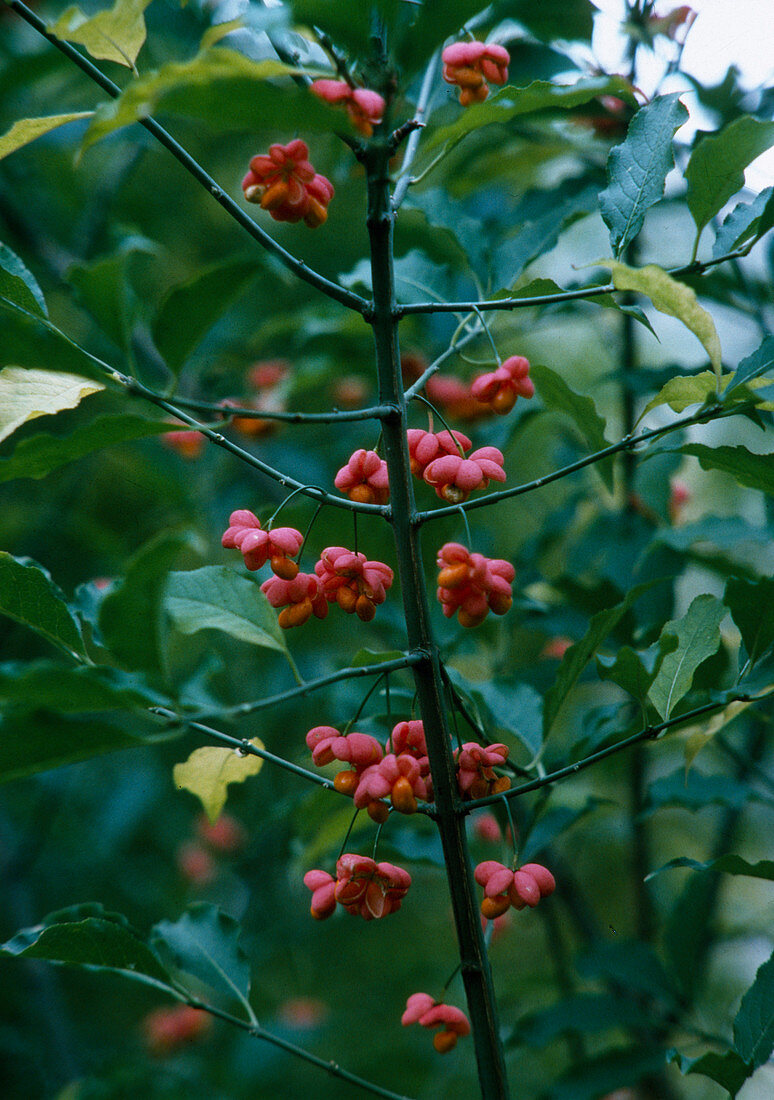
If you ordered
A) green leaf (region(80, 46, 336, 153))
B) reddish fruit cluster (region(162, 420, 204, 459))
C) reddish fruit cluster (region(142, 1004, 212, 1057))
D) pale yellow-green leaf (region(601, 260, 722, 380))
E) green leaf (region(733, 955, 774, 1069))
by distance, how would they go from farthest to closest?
reddish fruit cluster (region(142, 1004, 212, 1057)) < reddish fruit cluster (region(162, 420, 204, 459)) < green leaf (region(733, 955, 774, 1069)) < pale yellow-green leaf (region(601, 260, 722, 380)) < green leaf (region(80, 46, 336, 153))

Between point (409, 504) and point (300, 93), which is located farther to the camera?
point (409, 504)

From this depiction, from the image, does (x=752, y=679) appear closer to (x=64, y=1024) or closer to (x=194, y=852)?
(x=64, y=1024)

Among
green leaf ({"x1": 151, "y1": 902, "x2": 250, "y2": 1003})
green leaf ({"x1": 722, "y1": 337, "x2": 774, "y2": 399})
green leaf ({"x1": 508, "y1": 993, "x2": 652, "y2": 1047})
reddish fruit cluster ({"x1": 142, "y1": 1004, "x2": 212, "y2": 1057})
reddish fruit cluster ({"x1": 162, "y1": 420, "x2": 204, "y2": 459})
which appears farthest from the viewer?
reddish fruit cluster ({"x1": 142, "y1": 1004, "x2": 212, "y2": 1057})

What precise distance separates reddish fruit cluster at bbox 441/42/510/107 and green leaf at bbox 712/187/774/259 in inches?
9.9

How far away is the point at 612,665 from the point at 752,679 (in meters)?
0.27

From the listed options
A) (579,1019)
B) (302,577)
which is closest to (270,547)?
(302,577)

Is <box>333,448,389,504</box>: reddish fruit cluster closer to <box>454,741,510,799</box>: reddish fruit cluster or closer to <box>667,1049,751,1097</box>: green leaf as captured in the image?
<box>454,741,510,799</box>: reddish fruit cluster

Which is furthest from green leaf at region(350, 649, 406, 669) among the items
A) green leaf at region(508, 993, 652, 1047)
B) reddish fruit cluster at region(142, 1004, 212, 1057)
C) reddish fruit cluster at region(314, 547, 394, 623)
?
reddish fruit cluster at region(142, 1004, 212, 1057)

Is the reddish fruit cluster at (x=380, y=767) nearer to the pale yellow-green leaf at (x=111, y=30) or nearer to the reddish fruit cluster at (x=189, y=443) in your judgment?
the pale yellow-green leaf at (x=111, y=30)

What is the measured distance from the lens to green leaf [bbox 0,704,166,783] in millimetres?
573

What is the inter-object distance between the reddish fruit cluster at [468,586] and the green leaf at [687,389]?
19 centimetres

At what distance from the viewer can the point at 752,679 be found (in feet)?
3.21

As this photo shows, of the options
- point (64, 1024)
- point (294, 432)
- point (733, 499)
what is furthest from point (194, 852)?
point (733, 499)

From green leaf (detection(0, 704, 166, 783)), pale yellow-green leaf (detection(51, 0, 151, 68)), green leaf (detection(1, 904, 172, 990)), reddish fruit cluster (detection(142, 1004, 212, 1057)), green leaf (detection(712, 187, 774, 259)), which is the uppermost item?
pale yellow-green leaf (detection(51, 0, 151, 68))
